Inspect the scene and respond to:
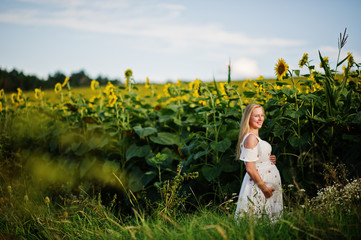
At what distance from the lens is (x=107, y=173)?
4172 millimetres

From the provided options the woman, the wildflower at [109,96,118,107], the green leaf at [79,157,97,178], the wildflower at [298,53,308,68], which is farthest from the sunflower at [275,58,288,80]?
the green leaf at [79,157,97,178]

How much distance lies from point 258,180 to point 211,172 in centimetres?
75

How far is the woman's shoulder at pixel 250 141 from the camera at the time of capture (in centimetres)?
268

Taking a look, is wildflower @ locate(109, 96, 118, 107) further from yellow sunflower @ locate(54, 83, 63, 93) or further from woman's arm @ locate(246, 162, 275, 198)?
woman's arm @ locate(246, 162, 275, 198)

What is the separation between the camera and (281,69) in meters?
3.25

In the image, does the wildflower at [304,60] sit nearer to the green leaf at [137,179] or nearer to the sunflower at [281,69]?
the sunflower at [281,69]

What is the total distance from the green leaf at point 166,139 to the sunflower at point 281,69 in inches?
54.2

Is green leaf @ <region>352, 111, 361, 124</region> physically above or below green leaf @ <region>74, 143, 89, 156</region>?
above

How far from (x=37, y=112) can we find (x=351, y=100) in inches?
219

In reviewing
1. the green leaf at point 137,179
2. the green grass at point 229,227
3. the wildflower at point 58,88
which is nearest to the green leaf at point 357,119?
the green grass at point 229,227

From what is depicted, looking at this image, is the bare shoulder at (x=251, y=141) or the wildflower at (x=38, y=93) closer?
the bare shoulder at (x=251, y=141)

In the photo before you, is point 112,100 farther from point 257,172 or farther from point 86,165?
point 257,172

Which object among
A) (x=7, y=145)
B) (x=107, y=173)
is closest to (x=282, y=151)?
(x=107, y=173)

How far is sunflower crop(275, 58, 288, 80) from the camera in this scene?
3.22m
